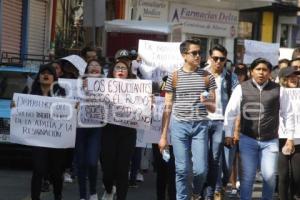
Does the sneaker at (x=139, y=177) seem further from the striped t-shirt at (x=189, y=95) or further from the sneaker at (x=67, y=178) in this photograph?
the striped t-shirt at (x=189, y=95)

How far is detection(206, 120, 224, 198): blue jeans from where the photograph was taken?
992 centimetres

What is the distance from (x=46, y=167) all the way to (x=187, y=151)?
5.47 feet

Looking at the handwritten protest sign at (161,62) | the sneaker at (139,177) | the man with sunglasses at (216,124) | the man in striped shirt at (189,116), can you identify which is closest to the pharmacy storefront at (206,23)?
the sneaker at (139,177)

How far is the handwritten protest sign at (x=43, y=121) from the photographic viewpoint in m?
9.48

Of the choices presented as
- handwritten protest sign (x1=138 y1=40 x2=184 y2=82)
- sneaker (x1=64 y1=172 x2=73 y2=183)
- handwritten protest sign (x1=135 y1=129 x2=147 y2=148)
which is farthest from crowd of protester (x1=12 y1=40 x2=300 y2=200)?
sneaker (x1=64 y1=172 x2=73 y2=183)

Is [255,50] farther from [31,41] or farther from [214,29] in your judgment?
[214,29]

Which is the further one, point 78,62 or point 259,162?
point 78,62

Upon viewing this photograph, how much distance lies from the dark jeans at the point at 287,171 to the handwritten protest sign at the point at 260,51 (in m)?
6.54

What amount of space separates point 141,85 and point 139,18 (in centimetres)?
1733

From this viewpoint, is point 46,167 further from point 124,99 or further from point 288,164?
point 288,164

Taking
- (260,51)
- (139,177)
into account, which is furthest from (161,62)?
(260,51)

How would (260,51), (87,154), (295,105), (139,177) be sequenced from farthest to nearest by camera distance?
(260,51), (139,177), (87,154), (295,105)

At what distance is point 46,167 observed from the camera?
9.21 m

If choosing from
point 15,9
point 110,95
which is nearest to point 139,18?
point 15,9
